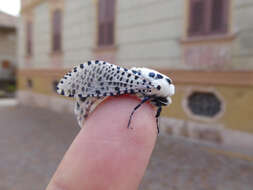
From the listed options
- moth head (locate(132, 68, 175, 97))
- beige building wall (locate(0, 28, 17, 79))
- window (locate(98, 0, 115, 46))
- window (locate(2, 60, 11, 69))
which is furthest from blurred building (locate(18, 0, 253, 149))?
window (locate(2, 60, 11, 69))

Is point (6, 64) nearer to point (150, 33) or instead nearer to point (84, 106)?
point (150, 33)

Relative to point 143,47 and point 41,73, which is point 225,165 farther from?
point 41,73

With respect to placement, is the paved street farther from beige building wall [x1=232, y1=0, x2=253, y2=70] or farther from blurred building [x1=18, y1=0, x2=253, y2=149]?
beige building wall [x1=232, y1=0, x2=253, y2=70]

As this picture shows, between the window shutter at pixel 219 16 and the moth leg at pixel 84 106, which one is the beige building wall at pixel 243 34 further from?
the moth leg at pixel 84 106

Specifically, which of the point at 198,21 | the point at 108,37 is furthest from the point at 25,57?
the point at 198,21

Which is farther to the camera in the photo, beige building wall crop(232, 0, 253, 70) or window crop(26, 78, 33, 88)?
window crop(26, 78, 33, 88)

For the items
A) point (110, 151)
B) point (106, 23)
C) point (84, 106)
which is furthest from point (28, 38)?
point (110, 151)
